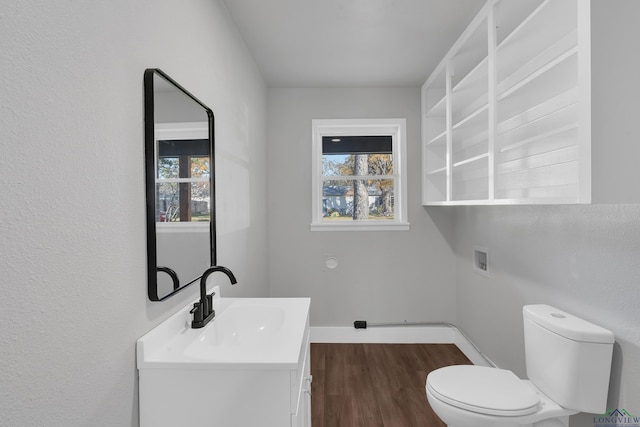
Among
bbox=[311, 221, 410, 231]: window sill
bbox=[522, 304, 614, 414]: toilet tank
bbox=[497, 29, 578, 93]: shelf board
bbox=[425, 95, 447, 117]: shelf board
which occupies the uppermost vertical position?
bbox=[425, 95, 447, 117]: shelf board

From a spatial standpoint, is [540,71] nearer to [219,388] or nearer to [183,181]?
[183,181]

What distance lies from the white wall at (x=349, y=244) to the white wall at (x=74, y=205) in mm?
1908

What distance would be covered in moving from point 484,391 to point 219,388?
4.10ft

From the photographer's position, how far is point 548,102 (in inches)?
55.9

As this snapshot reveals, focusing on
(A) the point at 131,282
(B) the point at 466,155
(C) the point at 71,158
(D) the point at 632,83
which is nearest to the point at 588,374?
(D) the point at 632,83

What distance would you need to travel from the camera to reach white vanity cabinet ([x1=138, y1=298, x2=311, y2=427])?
3.27ft

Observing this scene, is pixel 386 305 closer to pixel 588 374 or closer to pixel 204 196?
pixel 588 374

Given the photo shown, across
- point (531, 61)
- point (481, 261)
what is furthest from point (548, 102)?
point (481, 261)

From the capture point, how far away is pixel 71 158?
771 millimetres

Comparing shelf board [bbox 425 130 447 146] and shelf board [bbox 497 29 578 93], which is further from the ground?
shelf board [bbox 497 29 578 93]

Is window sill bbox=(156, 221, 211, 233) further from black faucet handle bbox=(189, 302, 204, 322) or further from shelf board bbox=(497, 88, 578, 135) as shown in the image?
shelf board bbox=(497, 88, 578, 135)

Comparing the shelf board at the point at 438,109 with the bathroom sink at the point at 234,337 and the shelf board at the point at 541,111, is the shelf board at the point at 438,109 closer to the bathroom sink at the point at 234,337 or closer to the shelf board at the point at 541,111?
the shelf board at the point at 541,111

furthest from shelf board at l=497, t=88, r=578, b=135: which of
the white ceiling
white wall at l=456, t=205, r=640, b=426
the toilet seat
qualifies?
the toilet seat

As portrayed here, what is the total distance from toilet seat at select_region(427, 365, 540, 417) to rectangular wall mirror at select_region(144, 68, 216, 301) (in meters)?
1.30
